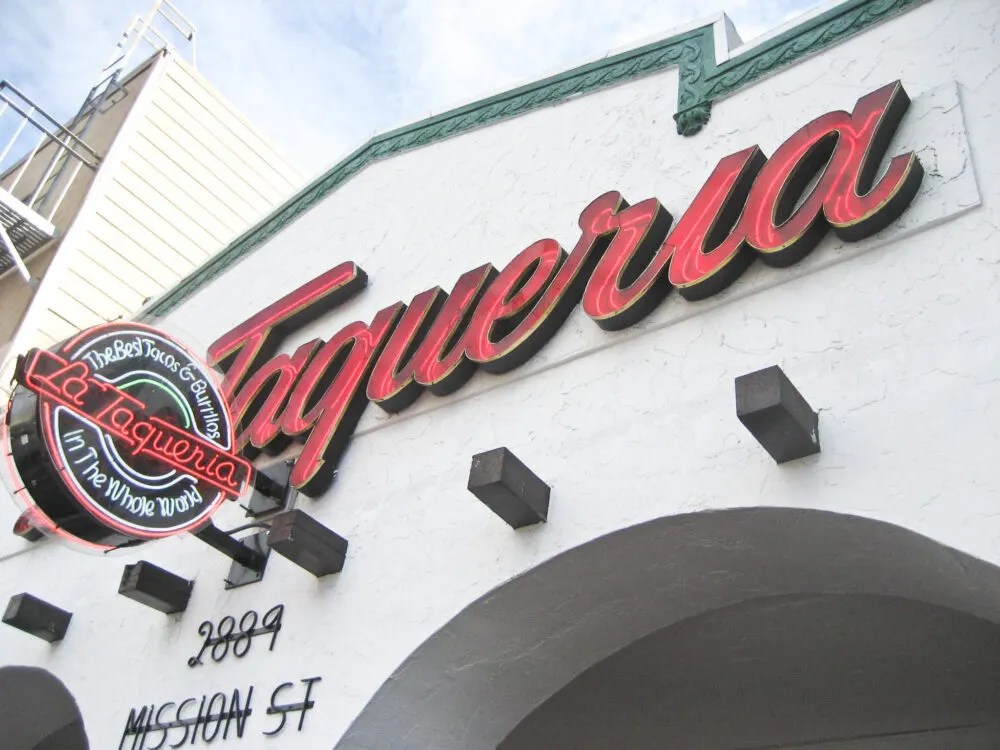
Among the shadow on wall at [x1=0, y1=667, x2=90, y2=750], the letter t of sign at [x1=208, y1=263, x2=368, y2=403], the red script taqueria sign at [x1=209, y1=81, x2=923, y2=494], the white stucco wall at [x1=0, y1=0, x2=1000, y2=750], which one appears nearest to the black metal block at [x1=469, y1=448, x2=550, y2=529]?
the white stucco wall at [x1=0, y1=0, x2=1000, y2=750]

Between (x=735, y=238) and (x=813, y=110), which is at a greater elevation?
(x=813, y=110)

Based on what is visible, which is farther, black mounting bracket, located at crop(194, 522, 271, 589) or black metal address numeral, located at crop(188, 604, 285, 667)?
black mounting bracket, located at crop(194, 522, 271, 589)

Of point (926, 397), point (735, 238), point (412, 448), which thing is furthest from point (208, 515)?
point (926, 397)

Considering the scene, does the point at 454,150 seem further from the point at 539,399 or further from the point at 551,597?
the point at 551,597

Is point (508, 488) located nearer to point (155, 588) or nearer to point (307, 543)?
point (307, 543)

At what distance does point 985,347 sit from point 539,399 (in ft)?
7.41

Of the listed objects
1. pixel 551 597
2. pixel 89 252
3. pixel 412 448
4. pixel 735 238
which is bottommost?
pixel 551 597

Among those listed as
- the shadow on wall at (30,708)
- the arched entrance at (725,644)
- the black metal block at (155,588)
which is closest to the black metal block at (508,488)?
the arched entrance at (725,644)

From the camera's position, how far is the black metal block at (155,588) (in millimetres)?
6047

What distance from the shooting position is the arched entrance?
424 centimetres

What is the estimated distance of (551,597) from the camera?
488cm

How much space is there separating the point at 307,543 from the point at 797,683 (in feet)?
10.8

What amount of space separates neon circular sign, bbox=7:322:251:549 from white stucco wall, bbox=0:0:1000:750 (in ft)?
2.65

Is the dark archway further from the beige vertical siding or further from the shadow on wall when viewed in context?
the beige vertical siding
